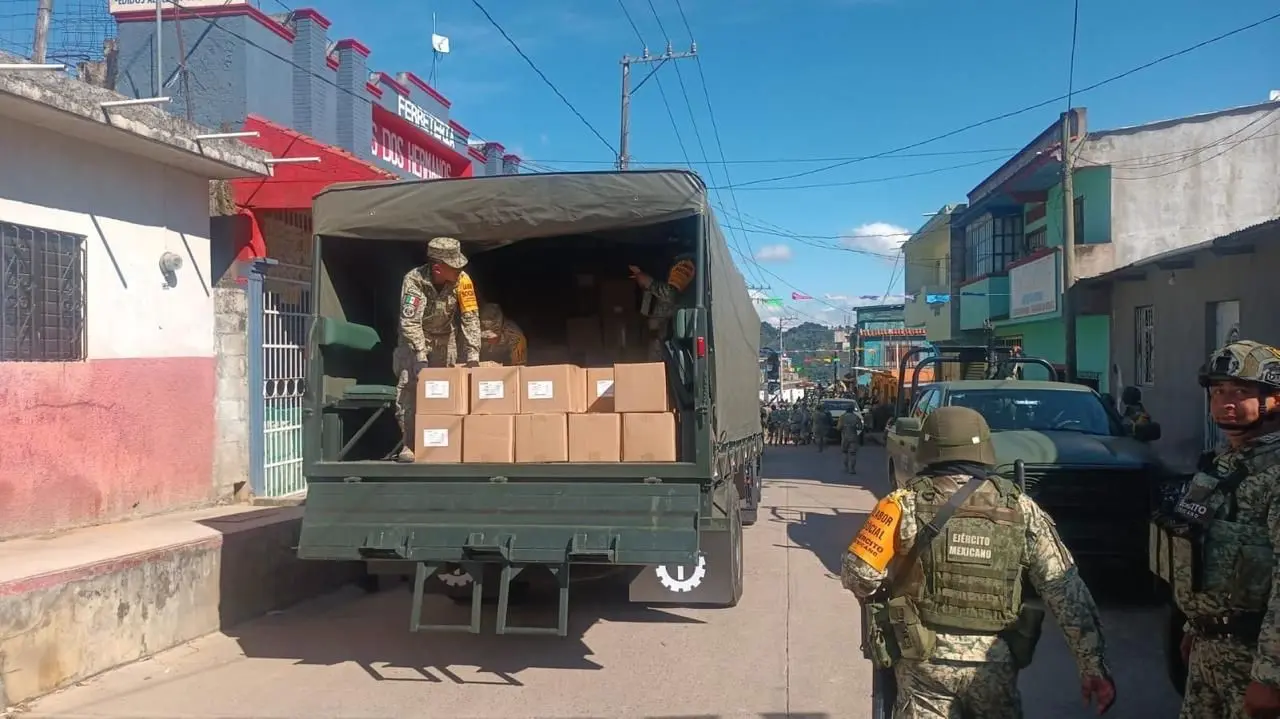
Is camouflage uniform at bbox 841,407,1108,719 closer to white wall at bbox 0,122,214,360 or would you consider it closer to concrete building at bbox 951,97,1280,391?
white wall at bbox 0,122,214,360

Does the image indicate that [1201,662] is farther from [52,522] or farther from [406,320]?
[52,522]

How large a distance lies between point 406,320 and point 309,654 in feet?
7.10

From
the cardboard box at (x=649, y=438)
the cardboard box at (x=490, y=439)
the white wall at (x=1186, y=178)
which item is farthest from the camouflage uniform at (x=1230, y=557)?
the white wall at (x=1186, y=178)

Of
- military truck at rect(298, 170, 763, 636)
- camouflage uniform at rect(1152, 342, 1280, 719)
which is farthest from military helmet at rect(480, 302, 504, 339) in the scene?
camouflage uniform at rect(1152, 342, 1280, 719)

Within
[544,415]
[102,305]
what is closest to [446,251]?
[544,415]

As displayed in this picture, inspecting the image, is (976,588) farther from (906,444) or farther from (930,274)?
(930,274)

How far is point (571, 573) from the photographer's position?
5496mm

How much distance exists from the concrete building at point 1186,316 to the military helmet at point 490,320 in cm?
760

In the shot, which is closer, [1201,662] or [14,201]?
[1201,662]

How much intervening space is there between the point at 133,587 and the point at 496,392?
8.14ft

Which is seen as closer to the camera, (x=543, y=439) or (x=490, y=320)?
(x=543, y=439)

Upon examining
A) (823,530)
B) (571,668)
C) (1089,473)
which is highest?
(1089,473)

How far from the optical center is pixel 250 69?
12.6 meters

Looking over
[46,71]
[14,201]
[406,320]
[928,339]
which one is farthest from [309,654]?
[928,339]
